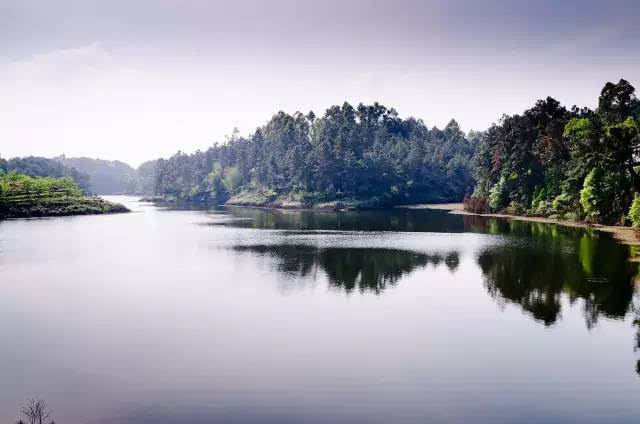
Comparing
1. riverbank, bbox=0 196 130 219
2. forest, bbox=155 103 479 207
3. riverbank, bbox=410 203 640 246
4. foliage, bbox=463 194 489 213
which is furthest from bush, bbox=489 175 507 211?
riverbank, bbox=0 196 130 219

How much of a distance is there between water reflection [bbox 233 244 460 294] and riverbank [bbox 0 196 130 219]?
243 ft

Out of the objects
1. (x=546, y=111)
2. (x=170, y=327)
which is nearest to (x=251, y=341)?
(x=170, y=327)

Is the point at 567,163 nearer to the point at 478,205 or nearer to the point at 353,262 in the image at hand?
the point at 478,205

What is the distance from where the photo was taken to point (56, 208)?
122 m

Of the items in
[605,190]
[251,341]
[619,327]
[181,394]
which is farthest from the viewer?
[605,190]

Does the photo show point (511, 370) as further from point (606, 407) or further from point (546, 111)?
point (546, 111)

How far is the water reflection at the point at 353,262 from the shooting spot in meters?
42.0

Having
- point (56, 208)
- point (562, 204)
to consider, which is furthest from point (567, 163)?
point (56, 208)

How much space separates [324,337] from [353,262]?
77.4 feet

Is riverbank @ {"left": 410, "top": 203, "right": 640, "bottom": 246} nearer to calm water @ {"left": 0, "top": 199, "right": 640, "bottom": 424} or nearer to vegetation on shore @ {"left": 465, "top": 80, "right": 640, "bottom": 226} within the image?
vegetation on shore @ {"left": 465, "top": 80, "right": 640, "bottom": 226}

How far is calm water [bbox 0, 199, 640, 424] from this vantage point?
1941 centimetres

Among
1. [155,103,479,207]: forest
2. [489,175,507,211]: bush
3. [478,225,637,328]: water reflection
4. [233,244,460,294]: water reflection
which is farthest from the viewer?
[155,103,479,207]: forest

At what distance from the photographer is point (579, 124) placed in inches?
3246

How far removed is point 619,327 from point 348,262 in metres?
25.6
